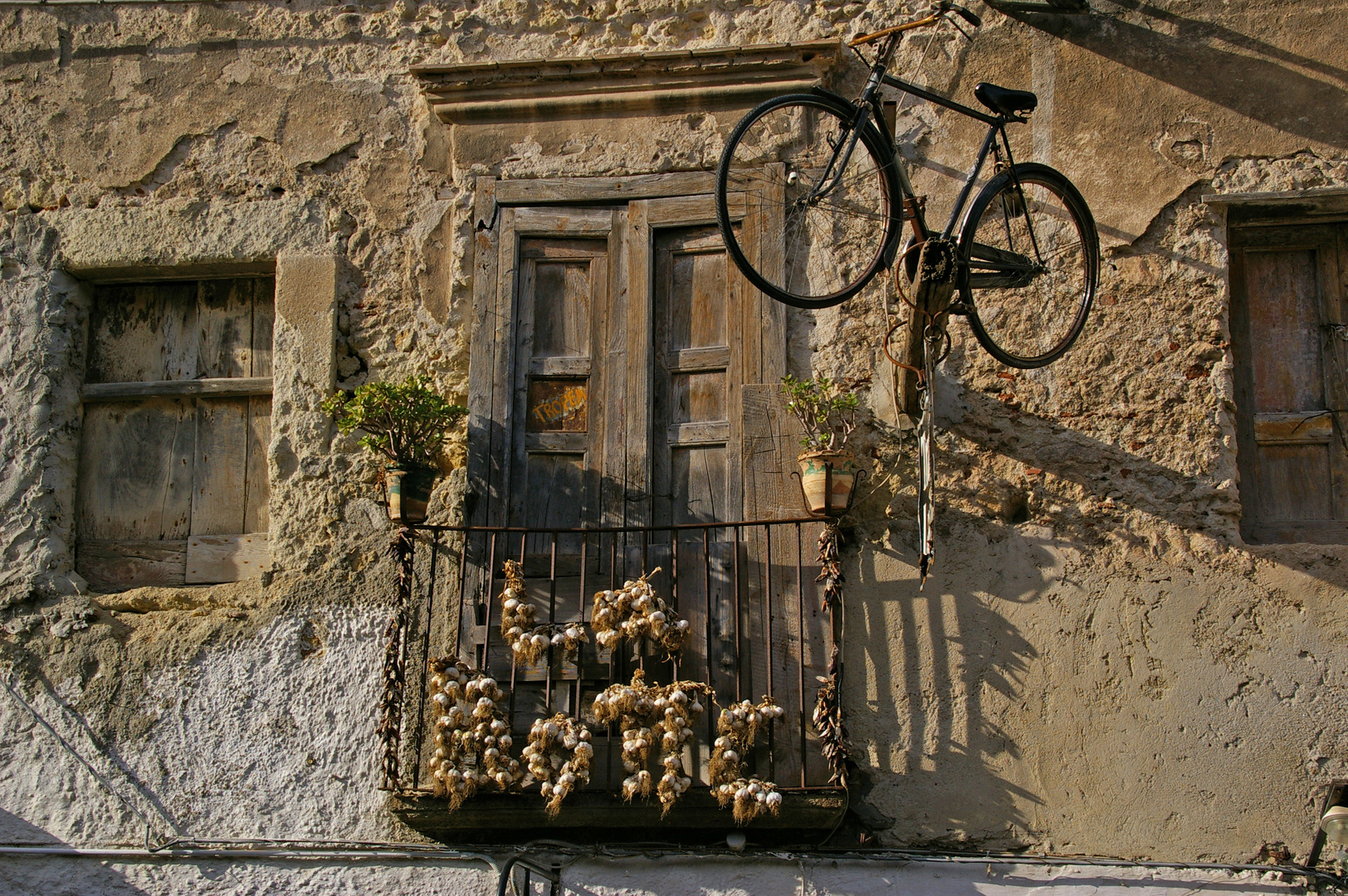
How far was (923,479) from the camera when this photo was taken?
4.02m

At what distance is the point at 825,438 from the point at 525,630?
4.08 feet

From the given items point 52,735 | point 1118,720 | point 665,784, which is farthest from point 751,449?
point 52,735

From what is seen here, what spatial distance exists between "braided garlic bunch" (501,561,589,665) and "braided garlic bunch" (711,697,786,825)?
581 mm

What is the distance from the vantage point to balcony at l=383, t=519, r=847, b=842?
4.17 m

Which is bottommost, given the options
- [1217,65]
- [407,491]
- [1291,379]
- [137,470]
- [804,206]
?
[407,491]

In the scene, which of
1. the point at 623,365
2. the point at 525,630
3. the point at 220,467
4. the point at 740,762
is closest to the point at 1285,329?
the point at 623,365

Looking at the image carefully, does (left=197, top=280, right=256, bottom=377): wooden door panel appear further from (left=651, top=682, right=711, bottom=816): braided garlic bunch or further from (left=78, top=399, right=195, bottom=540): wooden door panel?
(left=651, top=682, right=711, bottom=816): braided garlic bunch

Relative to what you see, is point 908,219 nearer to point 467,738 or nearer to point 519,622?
point 519,622

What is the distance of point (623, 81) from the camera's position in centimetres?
495

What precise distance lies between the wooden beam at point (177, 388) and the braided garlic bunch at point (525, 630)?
4.67 feet

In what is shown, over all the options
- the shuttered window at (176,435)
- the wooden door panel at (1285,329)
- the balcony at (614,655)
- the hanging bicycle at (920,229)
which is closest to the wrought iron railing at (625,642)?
the balcony at (614,655)

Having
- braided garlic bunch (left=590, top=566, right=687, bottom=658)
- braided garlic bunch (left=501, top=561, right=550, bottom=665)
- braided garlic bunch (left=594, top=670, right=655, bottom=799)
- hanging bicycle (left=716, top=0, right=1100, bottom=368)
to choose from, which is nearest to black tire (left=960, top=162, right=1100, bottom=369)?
hanging bicycle (left=716, top=0, right=1100, bottom=368)

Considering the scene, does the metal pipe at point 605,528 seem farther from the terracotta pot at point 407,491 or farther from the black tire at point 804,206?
the black tire at point 804,206

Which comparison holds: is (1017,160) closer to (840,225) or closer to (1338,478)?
(840,225)
